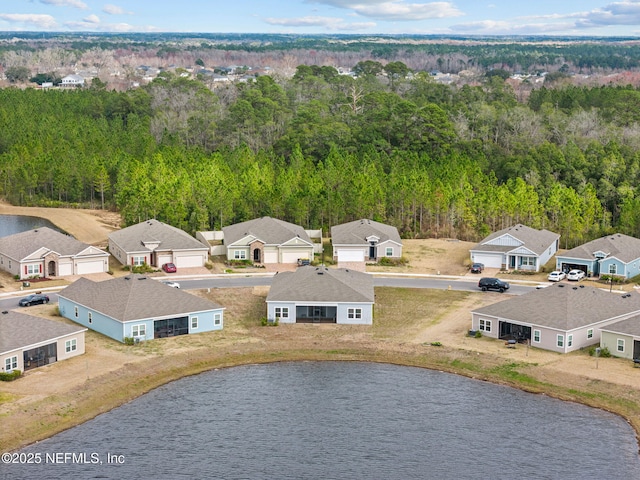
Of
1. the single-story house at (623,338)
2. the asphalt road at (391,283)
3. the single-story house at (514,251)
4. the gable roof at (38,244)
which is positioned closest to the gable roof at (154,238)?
the gable roof at (38,244)

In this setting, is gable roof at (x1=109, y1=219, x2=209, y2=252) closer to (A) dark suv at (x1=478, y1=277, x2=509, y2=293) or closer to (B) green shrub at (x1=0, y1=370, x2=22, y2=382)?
(A) dark suv at (x1=478, y1=277, x2=509, y2=293)

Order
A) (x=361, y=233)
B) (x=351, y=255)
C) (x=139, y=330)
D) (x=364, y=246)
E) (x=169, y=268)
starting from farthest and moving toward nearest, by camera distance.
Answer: (x=361, y=233), (x=351, y=255), (x=364, y=246), (x=169, y=268), (x=139, y=330)

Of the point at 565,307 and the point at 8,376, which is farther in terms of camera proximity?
the point at 565,307

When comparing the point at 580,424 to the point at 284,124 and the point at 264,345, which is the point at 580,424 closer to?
the point at 264,345

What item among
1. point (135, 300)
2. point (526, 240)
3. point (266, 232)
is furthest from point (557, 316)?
point (266, 232)

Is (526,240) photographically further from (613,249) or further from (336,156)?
(336,156)

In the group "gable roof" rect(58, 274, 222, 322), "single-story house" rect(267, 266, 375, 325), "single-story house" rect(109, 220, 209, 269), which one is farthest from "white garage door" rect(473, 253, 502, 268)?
"gable roof" rect(58, 274, 222, 322)

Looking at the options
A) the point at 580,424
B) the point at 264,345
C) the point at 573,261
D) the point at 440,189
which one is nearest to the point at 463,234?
the point at 440,189
